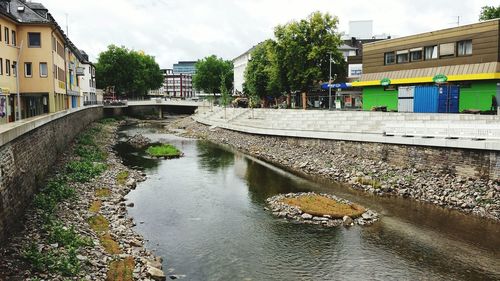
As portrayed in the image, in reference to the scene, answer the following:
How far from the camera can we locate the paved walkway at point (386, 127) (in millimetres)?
28688

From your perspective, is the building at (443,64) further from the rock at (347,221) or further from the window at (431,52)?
the rock at (347,221)

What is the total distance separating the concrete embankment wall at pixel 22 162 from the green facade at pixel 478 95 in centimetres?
3545

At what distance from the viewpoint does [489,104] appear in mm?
38906

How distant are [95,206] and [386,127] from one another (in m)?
23.4

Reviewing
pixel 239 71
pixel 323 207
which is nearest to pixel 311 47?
pixel 323 207

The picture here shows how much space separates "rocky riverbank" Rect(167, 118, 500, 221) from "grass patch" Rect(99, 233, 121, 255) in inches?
706

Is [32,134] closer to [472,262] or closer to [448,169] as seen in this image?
[472,262]

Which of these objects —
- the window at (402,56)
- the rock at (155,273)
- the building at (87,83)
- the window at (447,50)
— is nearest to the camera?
the rock at (155,273)

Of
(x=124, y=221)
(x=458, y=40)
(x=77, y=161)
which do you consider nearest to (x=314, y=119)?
(x=458, y=40)

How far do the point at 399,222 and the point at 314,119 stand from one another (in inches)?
1027

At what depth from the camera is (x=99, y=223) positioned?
2164 centimetres

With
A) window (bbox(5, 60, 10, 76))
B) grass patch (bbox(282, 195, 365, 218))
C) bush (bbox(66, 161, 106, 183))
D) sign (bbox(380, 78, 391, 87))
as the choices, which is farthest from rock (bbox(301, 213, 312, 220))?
window (bbox(5, 60, 10, 76))

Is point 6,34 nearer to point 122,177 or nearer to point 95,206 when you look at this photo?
point 122,177

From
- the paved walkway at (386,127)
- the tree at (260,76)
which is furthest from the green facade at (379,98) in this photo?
the tree at (260,76)
